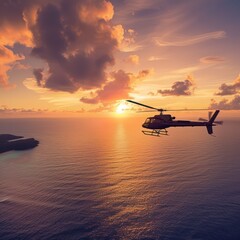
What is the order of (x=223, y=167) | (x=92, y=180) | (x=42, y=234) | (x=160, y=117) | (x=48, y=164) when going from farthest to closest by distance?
(x=48, y=164)
(x=223, y=167)
(x=92, y=180)
(x=42, y=234)
(x=160, y=117)

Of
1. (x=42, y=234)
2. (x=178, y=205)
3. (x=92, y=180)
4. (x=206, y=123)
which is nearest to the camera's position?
(x=206, y=123)

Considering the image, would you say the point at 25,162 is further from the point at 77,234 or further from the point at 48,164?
the point at 77,234

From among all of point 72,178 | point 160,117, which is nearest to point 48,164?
point 72,178

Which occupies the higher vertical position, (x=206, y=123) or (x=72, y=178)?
(x=206, y=123)

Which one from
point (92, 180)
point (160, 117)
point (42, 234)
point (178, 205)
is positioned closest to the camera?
point (160, 117)

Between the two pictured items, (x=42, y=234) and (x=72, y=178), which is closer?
(x=42, y=234)

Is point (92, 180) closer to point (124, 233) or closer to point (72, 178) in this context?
point (72, 178)

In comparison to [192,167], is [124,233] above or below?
below

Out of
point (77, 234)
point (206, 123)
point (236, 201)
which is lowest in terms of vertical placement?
point (77, 234)

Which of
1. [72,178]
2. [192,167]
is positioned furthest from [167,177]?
[72,178]
